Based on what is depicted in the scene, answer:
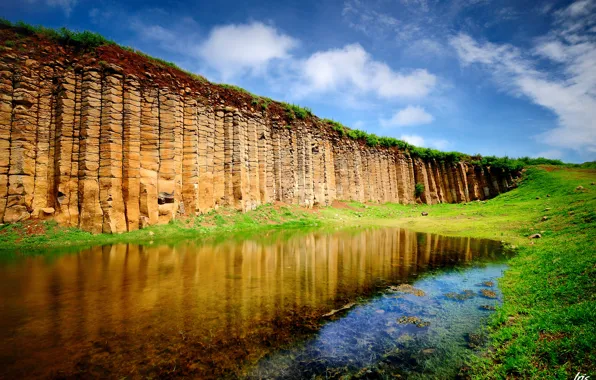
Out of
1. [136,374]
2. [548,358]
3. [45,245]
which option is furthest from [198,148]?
[548,358]

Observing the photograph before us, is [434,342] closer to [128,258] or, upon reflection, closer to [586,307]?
[586,307]

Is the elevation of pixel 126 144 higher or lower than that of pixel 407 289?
higher

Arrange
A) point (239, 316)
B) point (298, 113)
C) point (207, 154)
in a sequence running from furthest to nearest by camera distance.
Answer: point (298, 113), point (207, 154), point (239, 316)

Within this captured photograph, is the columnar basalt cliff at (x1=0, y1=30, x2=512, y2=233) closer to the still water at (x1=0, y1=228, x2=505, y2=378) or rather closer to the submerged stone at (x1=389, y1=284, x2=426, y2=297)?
the still water at (x1=0, y1=228, x2=505, y2=378)

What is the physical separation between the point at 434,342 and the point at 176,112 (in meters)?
22.9

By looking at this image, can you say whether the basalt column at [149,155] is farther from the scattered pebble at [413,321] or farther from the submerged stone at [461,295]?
the submerged stone at [461,295]

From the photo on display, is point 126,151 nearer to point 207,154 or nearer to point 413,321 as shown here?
point 207,154

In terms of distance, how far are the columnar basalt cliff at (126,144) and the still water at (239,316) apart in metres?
6.57

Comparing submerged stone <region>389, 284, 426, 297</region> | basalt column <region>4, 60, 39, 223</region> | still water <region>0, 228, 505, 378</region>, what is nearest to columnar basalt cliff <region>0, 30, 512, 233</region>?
basalt column <region>4, 60, 39, 223</region>

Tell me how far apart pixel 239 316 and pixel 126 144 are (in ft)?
57.1

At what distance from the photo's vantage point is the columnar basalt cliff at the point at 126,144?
1595cm

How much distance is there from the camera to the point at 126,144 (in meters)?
18.6

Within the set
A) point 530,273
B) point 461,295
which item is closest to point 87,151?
point 461,295

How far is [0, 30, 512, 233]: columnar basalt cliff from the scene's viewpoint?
15.9 metres
